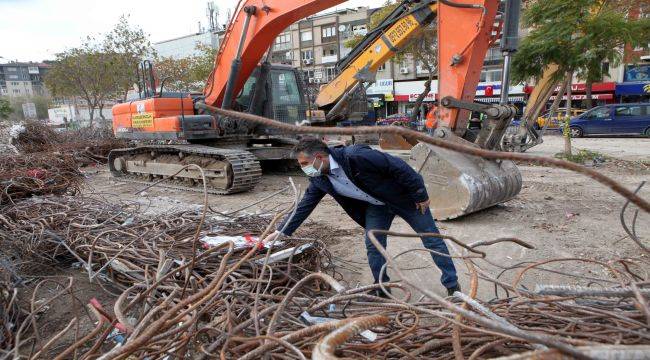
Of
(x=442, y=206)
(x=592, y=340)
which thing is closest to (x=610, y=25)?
(x=442, y=206)

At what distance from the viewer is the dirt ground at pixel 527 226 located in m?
4.27

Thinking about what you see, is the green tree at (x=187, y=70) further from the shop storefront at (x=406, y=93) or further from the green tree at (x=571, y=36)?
the green tree at (x=571, y=36)

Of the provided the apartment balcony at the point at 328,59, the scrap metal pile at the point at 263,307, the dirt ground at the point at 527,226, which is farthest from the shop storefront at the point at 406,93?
the scrap metal pile at the point at 263,307

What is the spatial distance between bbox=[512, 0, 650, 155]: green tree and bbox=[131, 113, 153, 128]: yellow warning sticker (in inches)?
313

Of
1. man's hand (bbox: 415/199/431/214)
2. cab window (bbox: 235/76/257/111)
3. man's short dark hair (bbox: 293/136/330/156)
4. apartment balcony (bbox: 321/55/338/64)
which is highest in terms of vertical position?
apartment balcony (bbox: 321/55/338/64)

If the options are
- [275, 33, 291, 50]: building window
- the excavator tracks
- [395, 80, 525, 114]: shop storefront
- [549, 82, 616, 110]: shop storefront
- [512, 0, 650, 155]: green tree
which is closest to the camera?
the excavator tracks

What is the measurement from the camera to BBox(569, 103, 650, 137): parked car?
18250 mm

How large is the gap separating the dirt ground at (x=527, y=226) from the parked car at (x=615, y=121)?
1110 cm

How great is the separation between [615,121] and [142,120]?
18.7 meters

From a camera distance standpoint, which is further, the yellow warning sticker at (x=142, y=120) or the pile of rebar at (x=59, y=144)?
the pile of rebar at (x=59, y=144)

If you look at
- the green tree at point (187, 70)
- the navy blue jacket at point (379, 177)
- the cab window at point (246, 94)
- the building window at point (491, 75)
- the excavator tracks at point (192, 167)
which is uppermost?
the green tree at point (187, 70)

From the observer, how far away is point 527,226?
555 cm

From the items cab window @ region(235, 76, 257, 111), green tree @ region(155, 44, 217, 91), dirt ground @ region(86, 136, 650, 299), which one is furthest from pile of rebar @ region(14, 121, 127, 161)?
green tree @ region(155, 44, 217, 91)

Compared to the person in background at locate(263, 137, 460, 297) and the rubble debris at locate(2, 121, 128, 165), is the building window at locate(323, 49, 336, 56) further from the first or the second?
the person in background at locate(263, 137, 460, 297)
